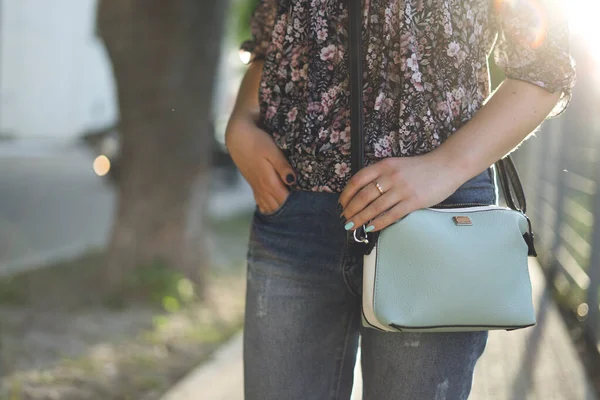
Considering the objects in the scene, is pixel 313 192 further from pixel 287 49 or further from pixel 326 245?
pixel 287 49

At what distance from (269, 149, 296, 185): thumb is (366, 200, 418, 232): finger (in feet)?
0.83

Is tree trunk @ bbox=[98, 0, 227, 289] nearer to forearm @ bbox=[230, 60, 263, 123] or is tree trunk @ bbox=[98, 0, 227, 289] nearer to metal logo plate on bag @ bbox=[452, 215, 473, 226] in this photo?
Answer: forearm @ bbox=[230, 60, 263, 123]

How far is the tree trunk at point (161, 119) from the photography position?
5.64 metres

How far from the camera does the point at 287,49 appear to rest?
61.4 inches

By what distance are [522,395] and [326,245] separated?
2742 mm

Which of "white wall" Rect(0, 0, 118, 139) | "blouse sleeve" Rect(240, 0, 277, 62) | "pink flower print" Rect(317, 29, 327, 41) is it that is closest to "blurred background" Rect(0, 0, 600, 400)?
"blouse sleeve" Rect(240, 0, 277, 62)

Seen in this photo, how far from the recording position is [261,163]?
154 cm

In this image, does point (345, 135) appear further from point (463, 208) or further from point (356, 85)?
point (463, 208)

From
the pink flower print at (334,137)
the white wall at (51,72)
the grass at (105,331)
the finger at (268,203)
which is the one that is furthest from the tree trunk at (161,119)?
the white wall at (51,72)

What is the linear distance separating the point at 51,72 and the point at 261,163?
24.5 m

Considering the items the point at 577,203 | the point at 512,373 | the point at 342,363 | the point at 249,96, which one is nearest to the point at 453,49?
the point at 249,96

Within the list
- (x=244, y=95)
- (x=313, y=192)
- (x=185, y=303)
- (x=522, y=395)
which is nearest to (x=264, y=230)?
(x=313, y=192)

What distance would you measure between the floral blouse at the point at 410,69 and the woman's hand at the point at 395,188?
0.09 m

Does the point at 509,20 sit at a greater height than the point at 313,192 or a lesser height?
greater
